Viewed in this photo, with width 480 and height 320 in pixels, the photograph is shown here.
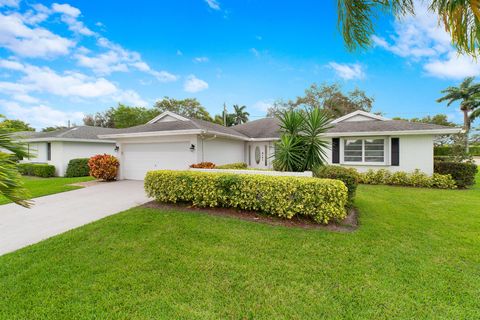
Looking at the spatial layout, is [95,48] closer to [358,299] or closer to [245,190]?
[245,190]

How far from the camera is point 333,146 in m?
12.6

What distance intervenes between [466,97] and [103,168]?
144 feet

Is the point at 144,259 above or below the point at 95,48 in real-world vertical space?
below

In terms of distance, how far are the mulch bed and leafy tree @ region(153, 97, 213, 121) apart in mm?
28884

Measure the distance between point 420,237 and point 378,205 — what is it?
262 centimetres

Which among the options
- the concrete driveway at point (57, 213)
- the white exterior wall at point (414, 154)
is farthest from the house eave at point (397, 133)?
the concrete driveway at point (57, 213)

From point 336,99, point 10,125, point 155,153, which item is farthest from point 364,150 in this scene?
point 336,99

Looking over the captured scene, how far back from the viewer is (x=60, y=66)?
1245cm

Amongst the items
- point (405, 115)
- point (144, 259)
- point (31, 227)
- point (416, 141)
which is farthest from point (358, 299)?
point (405, 115)

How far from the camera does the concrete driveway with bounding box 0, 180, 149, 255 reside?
4755 millimetres

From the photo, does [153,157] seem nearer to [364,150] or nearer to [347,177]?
[347,177]

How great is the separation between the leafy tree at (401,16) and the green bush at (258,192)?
10.4 feet

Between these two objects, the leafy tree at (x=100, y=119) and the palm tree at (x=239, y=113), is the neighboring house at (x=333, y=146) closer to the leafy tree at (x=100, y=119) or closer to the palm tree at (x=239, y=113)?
Result: the palm tree at (x=239, y=113)

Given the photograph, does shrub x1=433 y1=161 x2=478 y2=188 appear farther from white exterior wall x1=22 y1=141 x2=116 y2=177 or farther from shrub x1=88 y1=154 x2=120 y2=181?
white exterior wall x1=22 y1=141 x2=116 y2=177
